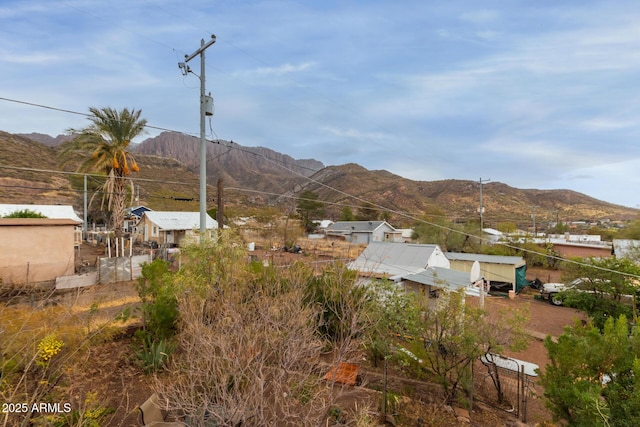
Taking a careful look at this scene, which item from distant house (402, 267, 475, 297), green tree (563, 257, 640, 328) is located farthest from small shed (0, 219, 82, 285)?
green tree (563, 257, 640, 328)

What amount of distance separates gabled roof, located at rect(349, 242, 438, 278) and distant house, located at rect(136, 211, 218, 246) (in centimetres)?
1716

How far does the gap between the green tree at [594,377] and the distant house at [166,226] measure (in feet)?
95.4

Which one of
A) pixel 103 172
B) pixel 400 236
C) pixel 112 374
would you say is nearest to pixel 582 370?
pixel 112 374

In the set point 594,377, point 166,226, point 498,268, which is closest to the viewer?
point 594,377

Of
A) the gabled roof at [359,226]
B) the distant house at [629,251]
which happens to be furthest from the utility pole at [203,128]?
the gabled roof at [359,226]

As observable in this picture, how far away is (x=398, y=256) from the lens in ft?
66.0

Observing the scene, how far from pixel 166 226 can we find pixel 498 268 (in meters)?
30.3

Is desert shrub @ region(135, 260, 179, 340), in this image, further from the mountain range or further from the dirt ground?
the mountain range

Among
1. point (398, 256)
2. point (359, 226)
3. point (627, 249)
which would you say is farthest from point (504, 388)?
point (359, 226)

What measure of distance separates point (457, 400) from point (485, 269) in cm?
1913

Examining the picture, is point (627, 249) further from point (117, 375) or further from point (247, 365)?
point (117, 375)

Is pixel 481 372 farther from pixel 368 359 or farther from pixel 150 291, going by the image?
pixel 150 291

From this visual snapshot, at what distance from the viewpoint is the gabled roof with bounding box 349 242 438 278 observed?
58.9 feet

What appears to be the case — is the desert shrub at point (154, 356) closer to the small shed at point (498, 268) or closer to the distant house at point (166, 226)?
the small shed at point (498, 268)
